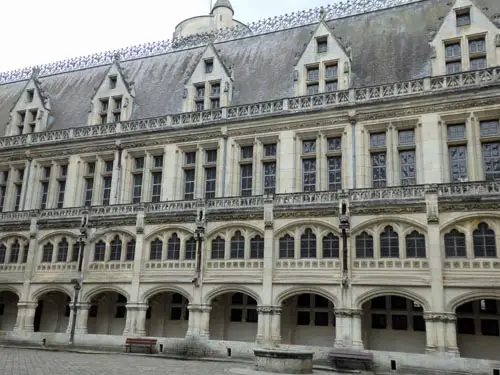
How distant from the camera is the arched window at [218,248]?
80.3ft

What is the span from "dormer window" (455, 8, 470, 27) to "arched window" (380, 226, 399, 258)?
35.8ft

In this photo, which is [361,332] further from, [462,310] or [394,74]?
[394,74]

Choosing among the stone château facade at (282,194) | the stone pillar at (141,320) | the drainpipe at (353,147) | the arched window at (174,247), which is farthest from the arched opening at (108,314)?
the drainpipe at (353,147)

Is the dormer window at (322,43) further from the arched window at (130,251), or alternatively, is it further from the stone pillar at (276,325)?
the arched window at (130,251)

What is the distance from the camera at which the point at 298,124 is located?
25.5 metres

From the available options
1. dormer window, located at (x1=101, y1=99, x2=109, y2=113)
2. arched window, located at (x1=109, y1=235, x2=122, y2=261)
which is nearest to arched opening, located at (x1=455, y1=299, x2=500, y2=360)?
arched window, located at (x1=109, y1=235, x2=122, y2=261)

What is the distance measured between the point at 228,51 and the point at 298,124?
992 cm

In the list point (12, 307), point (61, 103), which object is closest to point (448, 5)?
point (61, 103)

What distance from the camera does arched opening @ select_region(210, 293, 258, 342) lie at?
25.0 m

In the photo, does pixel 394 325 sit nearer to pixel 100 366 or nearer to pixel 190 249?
pixel 190 249

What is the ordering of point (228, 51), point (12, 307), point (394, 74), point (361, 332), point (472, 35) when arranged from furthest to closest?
1. point (228, 51)
2. point (12, 307)
3. point (394, 74)
4. point (472, 35)
5. point (361, 332)

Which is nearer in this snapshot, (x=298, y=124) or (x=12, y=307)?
(x=298, y=124)

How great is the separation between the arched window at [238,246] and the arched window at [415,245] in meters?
7.61

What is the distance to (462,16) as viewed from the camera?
24484 millimetres
